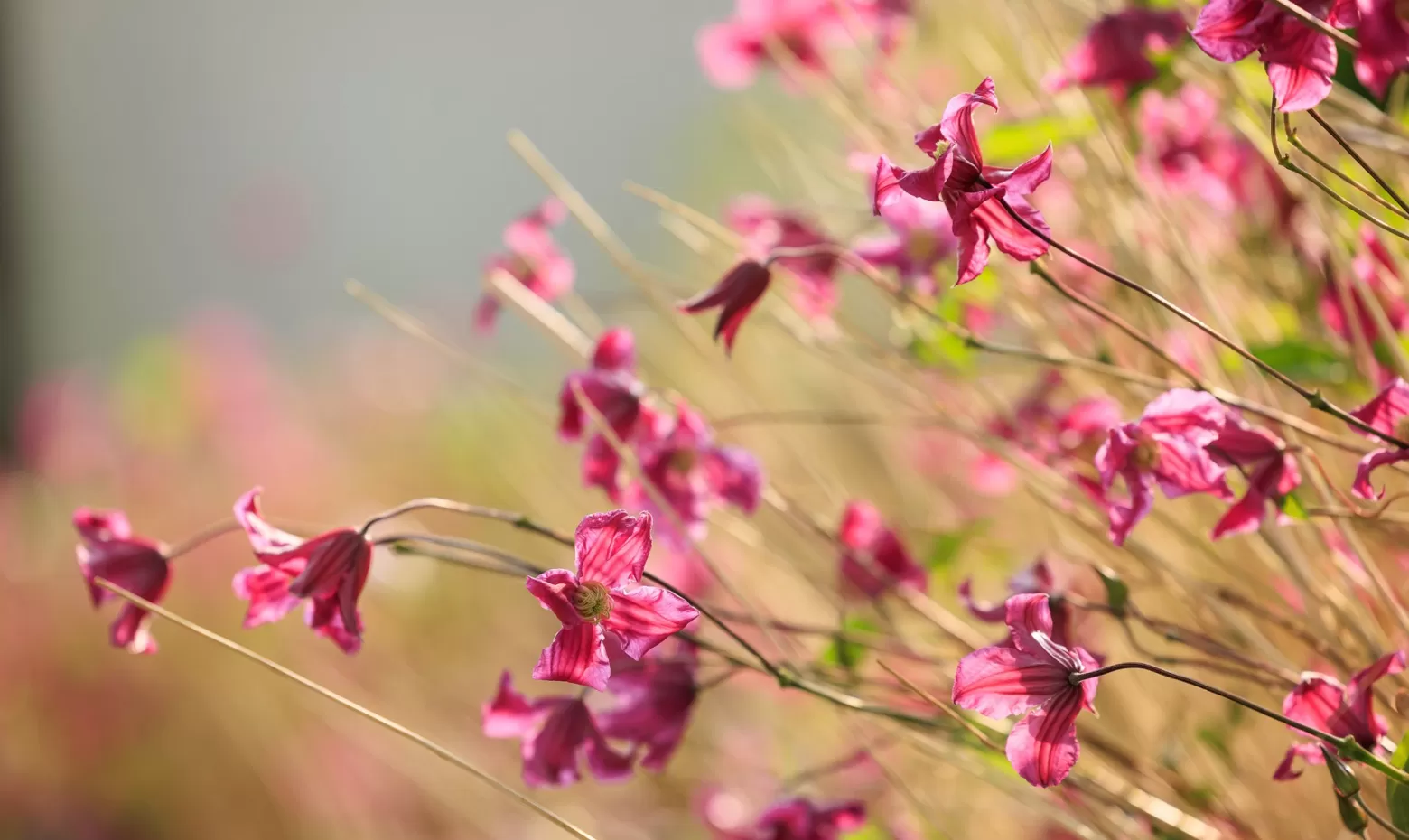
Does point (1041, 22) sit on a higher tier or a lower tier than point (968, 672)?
higher

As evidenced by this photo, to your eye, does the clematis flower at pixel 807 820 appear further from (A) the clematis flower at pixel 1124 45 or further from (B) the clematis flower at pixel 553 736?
(A) the clematis flower at pixel 1124 45

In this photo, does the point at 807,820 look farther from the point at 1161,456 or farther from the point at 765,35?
the point at 765,35

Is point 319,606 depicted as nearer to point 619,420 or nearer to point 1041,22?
point 619,420

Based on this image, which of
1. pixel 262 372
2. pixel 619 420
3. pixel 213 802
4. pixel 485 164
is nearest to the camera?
pixel 619 420

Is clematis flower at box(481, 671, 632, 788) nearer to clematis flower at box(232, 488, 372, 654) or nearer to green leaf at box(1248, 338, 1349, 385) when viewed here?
clematis flower at box(232, 488, 372, 654)

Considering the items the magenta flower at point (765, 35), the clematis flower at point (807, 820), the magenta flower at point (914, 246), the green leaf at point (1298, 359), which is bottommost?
the clematis flower at point (807, 820)

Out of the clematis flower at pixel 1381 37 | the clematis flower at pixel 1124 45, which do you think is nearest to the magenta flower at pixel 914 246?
the clematis flower at pixel 1124 45

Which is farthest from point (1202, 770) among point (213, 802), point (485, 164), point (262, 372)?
point (485, 164)
